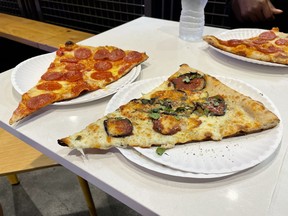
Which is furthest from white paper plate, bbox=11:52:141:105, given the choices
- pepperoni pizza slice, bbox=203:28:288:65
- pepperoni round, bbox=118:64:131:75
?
pepperoni pizza slice, bbox=203:28:288:65

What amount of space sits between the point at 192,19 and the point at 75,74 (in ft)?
2.12

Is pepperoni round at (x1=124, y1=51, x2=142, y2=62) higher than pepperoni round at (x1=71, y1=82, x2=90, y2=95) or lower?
higher

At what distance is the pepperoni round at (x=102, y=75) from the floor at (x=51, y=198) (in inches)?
38.5

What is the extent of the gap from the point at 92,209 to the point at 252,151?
3.62 feet

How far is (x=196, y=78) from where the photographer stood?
0.92 m

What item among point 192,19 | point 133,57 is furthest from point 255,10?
point 133,57

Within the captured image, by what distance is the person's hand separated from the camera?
61.6 inches

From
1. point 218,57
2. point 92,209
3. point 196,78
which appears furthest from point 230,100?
point 92,209

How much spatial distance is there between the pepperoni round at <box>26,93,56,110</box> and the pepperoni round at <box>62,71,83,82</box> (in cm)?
14

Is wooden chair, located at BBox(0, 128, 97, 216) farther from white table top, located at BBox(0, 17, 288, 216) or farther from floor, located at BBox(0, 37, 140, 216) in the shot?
floor, located at BBox(0, 37, 140, 216)

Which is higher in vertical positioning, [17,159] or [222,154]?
[222,154]

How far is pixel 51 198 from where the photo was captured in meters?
1.78

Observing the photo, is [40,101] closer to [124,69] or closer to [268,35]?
[124,69]

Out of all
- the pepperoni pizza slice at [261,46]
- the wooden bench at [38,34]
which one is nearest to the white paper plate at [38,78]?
the pepperoni pizza slice at [261,46]
